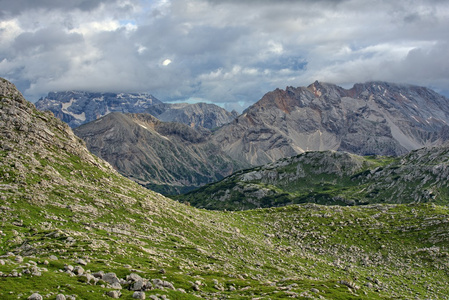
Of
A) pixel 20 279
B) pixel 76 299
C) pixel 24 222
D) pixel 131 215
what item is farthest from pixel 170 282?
pixel 131 215

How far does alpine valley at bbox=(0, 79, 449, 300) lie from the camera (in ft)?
148

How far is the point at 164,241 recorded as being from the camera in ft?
259

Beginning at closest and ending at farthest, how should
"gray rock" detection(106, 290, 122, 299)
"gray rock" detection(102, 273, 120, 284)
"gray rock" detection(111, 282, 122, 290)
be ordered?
1. "gray rock" detection(106, 290, 122, 299)
2. "gray rock" detection(111, 282, 122, 290)
3. "gray rock" detection(102, 273, 120, 284)

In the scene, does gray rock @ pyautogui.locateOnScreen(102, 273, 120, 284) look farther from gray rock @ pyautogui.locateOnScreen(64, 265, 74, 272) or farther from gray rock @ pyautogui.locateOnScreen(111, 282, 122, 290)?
gray rock @ pyautogui.locateOnScreen(64, 265, 74, 272)

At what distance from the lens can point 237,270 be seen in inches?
2790

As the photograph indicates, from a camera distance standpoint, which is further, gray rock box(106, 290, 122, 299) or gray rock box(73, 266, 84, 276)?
gray rock box(73, 266, 84, 276)

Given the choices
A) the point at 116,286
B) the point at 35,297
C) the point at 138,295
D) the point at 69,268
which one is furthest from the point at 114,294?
the point at 69,268

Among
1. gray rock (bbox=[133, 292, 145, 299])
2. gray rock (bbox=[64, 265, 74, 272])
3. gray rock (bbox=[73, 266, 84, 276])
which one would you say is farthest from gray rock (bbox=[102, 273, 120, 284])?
gray rock (bbox=[133, 292, 145, 299])

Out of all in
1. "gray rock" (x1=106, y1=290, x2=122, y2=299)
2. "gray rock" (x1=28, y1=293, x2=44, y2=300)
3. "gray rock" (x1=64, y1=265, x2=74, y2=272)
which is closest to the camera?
"gray rock" (x1=28, y1=293, x2=44, y2=300)

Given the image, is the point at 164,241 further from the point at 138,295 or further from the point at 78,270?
the point at 138,295

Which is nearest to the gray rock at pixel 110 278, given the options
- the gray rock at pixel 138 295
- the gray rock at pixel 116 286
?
the gray rock at pixel 116 286

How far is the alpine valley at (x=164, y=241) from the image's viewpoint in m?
45.2

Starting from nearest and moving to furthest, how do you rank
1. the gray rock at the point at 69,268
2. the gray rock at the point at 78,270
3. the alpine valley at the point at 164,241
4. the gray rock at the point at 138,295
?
1. the gray rock at the point at 138,295
2. the gray rock at the point at 78,270
3. the gray rock at the point at 69,268
4. the alpine valley at the point at 164,241

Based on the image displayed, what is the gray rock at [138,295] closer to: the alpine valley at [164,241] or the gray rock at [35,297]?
the alpine valley at [164,241]
